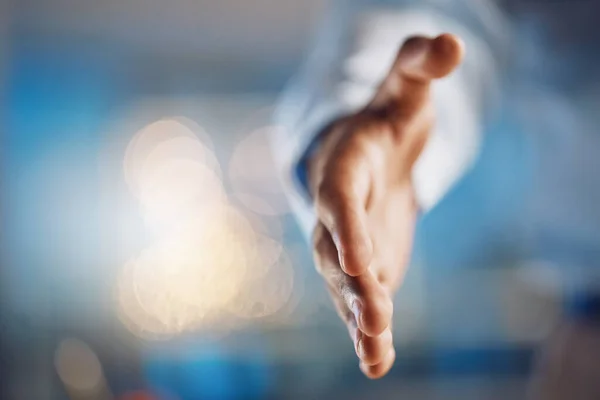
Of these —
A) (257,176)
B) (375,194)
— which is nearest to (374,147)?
(375,194)

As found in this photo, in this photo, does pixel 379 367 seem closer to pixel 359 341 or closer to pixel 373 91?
pixel 359 341

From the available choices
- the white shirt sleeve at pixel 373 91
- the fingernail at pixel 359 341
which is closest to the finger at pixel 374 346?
the fingernail at pixel 359 341

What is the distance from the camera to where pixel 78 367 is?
3.07 feet

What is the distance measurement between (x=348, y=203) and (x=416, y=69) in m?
0.06

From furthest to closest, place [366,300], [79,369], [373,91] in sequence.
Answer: [79,369], [373,91], [366,300]

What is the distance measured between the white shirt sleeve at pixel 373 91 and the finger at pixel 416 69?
0.06 meters

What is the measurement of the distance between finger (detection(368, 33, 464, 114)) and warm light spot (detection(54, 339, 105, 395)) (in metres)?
0.77

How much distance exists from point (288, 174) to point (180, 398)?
0.67 m

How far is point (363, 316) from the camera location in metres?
0.19

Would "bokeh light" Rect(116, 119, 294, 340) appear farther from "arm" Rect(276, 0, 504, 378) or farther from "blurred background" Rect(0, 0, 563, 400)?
"arm" Rect(276, 0, 504, 378)

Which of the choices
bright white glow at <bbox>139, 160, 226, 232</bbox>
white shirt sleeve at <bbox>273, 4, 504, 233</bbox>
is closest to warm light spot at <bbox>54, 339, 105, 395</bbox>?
bright white glow at <bbox>139, 160, 226, 232</bbox>

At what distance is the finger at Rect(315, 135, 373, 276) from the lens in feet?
→ 0.65

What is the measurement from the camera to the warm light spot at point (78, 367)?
2.97 ft

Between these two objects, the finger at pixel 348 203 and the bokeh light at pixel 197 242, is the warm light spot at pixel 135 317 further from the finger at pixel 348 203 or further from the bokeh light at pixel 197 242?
the finger at pixel 348 203
